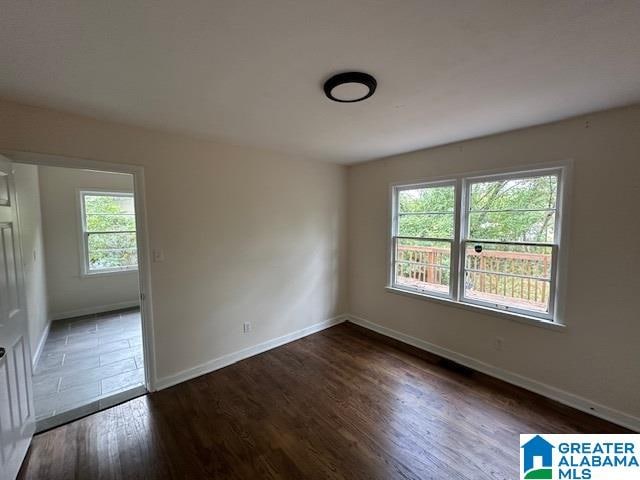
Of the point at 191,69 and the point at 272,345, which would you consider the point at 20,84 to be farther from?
the point at 272,345

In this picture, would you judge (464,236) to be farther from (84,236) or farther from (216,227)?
(84,236)

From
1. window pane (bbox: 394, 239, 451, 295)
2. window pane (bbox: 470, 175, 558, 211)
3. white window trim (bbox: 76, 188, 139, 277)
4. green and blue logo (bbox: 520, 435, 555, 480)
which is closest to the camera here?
green and blue logo (bbox: 520, 435, 555, 480)

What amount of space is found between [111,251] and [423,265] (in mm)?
5376

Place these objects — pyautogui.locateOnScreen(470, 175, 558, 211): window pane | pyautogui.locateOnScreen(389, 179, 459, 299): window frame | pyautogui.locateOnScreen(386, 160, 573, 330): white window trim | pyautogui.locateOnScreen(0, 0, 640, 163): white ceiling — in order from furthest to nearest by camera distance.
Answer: pyautogui.locateOnScreen(389, 179, 459, 299): window frame → pyautogui.locateOnScreen(470, 175, 558, 211): window pane → pyautogui.locateOnScreen(386, 160, 573, 330): white window trim → pyautogui.locateOnScreen(0, 0, 640, 163): white ceiling

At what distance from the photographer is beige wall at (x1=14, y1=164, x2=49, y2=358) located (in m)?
3.08

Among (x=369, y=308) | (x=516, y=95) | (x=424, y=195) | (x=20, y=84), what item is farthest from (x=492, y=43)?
(x=369, y=308)

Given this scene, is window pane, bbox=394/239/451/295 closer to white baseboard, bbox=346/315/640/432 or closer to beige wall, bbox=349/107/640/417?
beige wall, bbox=349/107/640/417

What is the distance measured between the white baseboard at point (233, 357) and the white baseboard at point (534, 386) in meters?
1.13

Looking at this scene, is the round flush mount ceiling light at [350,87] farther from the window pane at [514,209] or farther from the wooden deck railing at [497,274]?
the wooden deck railing at [497,274]

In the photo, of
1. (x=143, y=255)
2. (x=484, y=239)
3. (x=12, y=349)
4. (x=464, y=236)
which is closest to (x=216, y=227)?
(x=143, y=255)

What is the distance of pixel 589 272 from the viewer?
2248 mm

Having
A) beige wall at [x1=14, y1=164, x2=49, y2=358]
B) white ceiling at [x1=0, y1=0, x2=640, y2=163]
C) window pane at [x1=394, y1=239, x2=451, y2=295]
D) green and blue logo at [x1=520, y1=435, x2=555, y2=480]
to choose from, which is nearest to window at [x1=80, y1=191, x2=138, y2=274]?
beige wall at [x1=14, y1=164, x2=49, y2=358]

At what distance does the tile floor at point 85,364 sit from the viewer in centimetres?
246

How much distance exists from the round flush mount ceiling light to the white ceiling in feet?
0.19
